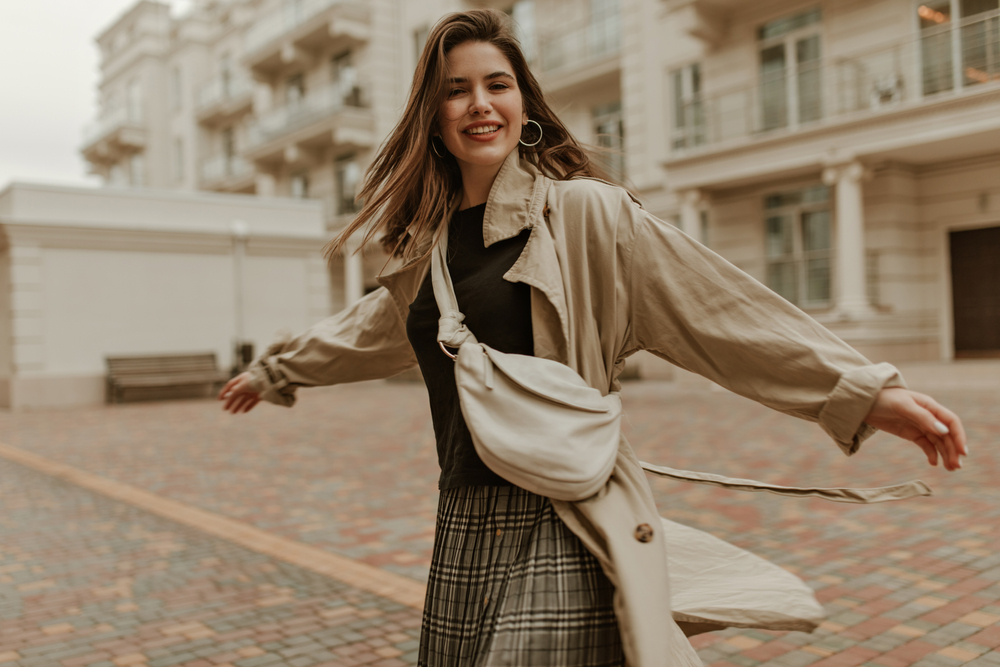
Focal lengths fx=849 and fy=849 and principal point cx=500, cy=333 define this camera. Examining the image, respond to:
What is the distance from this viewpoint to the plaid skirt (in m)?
1.45

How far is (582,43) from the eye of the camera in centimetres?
1975

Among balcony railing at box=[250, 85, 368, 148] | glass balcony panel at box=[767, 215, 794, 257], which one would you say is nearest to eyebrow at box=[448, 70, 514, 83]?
glass balcony panel at box=[767, 215, 794, 257]

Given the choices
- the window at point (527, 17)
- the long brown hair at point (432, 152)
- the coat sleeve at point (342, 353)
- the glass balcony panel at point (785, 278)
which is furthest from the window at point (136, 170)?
the long brown hair at point (432, 152)

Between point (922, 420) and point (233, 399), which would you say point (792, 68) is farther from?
point (922, 420)

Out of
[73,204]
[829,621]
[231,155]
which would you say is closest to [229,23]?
[231,155]

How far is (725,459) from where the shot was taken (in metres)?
7.23

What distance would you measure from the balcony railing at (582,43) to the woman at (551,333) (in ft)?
59.6

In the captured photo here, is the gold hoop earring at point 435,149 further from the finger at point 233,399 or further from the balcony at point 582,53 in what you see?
the balcony at point 582,53

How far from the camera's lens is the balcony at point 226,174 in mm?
31188

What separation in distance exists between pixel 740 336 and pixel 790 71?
50.0 ft

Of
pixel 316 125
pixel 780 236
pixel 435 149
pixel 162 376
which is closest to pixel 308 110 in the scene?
pixel 316 125

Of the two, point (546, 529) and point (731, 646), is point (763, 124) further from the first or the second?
point (546, 529)

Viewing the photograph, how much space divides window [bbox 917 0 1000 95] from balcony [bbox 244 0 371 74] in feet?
52.2

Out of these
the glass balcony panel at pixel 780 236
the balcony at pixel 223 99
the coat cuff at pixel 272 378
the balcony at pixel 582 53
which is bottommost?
the coat cuff at pixel 272 378
